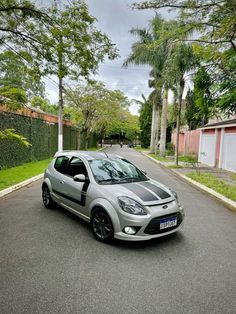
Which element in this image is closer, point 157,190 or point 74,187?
point 157,190

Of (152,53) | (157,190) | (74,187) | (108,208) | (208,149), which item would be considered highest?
(152,53)

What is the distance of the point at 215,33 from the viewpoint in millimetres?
8117

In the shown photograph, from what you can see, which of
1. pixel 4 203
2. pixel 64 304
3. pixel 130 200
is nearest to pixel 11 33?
pixel 4 203

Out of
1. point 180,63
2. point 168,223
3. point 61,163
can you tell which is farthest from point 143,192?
point 180,63

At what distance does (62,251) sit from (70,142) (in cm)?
2145

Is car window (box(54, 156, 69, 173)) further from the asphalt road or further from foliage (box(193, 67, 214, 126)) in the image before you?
foliage (box(193, 67, 214, 126))

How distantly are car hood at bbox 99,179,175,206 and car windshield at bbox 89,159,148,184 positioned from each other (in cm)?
25

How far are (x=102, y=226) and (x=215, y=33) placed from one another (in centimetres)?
775

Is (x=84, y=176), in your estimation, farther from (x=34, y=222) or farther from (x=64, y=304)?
(x=64, y=304)

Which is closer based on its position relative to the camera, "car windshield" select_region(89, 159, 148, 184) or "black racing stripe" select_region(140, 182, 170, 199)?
"black racing stripe" select_region(140, 182, 170, 199)

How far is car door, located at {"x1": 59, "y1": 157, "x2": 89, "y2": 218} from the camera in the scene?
184 inches

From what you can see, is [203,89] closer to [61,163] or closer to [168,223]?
[61,163]

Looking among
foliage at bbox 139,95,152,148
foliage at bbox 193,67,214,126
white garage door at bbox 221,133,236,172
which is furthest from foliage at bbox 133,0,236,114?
foliage at bbox 139,95,152,148

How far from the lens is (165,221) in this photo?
3.99m
